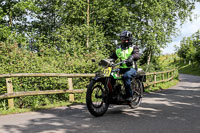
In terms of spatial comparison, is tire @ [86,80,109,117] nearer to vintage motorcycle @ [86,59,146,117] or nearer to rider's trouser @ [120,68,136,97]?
vintage motorcycle @ [86,59,146,117]

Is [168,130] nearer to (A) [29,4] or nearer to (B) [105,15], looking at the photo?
(B) [105,15]

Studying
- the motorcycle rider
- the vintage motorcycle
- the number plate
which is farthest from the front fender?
the motorcycle rider

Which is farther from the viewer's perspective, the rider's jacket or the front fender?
the rider's jacket

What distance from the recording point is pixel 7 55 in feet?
28.2

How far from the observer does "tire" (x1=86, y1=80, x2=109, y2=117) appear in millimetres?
5363

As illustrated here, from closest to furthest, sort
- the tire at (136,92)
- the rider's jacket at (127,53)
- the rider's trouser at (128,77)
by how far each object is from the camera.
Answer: the rider's trouser at (128,77) → the rider's jacket at (127,53) → the tire at (136,92)

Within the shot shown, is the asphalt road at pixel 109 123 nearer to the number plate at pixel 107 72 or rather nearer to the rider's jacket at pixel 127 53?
the number plate at pixel 107 72

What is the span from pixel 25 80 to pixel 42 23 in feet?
76.4

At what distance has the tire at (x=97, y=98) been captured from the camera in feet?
17.6

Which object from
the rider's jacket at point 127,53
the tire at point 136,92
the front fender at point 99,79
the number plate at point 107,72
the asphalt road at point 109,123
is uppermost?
the rider's jacket at point 127,53

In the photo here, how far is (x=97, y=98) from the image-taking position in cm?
573

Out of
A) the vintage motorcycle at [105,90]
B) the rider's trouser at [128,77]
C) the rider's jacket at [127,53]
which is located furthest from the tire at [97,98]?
the rider's jacket at [127,53]

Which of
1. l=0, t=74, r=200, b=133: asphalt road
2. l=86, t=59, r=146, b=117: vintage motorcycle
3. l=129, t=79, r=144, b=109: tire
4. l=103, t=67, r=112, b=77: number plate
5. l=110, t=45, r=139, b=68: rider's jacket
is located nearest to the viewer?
l=0, t=74, r=200, b=133: asphalt road

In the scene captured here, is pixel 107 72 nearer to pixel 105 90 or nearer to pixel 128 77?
pixel 105 90
